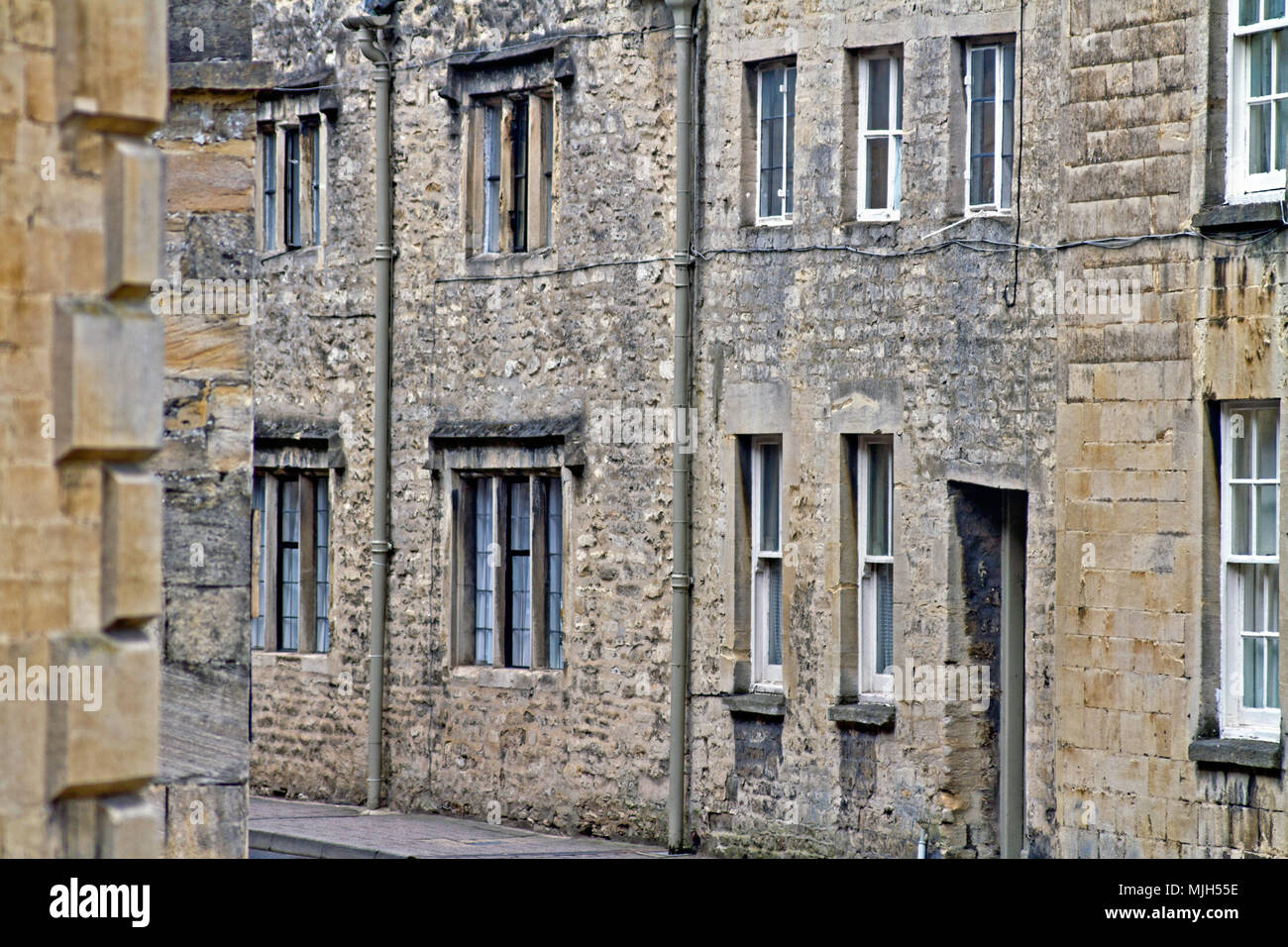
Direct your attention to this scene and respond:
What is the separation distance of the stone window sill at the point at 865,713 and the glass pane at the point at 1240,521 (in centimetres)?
333

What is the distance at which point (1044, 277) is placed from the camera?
15328mm

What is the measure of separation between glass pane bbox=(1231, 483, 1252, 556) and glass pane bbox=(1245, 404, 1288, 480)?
16 centimetres

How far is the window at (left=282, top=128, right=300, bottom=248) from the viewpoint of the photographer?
22156 mm

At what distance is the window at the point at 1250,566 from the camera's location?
1371 centimetres

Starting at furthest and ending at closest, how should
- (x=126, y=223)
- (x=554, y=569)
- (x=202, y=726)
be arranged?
1. (x=554, y=569)
2. (x=202, y=726)
3. (x=126, y=223)

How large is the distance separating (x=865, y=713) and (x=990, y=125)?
419cm

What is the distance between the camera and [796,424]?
17266mm

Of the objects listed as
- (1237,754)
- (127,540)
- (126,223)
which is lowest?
(1237,754)

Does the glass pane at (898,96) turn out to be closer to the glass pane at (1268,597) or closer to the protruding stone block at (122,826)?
the glass pane at (1268,597)

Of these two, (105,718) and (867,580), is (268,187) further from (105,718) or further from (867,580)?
(105,718)

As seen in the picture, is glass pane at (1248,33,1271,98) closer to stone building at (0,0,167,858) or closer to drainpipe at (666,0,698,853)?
drainpipe at (666,0,698,853)

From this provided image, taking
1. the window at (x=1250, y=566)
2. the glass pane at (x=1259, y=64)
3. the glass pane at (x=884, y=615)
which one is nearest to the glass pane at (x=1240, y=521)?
the window at (x=1250, y=566)

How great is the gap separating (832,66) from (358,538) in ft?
21.8

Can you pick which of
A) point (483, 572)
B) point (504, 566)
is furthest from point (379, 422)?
point (504, 566)
